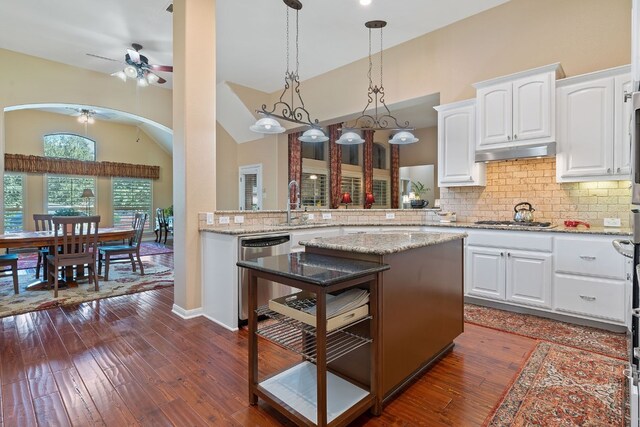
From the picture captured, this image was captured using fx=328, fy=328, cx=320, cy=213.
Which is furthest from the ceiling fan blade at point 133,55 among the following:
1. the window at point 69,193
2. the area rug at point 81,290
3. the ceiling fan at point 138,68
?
the window at point 69,193

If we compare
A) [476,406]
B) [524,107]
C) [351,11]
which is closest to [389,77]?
[351,11]

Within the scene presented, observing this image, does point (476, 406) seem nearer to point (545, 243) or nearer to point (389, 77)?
point (545, 243)

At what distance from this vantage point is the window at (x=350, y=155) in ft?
28.2

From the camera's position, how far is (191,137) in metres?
3.37

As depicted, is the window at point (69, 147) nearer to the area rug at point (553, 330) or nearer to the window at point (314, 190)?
the window at point (314, 190)

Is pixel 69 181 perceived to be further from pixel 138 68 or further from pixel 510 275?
pixel 510 275

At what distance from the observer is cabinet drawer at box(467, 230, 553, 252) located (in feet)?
10.5

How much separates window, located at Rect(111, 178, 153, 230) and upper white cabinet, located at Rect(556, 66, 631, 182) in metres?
10.0

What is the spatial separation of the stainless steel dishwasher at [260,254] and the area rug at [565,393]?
2093 mm

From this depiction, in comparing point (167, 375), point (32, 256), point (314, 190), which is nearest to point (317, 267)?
point (167, 375)

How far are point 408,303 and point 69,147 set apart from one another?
10.4m

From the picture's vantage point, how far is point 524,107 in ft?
11.3

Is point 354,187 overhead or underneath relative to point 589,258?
overhead

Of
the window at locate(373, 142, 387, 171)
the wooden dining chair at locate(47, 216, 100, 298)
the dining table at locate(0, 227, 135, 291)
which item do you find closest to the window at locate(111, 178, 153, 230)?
the dining table at locate(0, 227, 135, 291)
